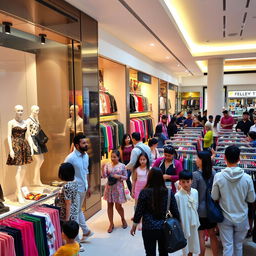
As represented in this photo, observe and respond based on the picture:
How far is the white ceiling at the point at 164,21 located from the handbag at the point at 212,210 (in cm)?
304

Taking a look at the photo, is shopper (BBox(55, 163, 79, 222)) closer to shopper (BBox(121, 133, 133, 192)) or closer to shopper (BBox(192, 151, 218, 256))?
shopper (BBox(192, 151, 218, 256))

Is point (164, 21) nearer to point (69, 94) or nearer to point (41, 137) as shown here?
point (69, 94)

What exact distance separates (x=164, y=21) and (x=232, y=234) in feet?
13.0

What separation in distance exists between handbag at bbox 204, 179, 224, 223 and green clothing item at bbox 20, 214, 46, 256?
1.73 meters

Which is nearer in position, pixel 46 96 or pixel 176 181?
pixel 176 181

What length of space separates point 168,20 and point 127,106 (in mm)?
2681

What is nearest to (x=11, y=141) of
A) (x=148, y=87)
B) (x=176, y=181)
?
(x=176, y=181)

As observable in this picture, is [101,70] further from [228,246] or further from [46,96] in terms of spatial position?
[228,246]

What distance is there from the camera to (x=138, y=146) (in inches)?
157

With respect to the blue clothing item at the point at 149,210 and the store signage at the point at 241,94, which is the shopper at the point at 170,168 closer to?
the blue clothing item at the point at 149,210

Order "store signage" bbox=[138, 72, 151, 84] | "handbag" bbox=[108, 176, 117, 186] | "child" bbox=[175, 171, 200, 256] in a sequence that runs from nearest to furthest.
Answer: "child" bbox=[175, 171, 200, 256] < "handbag" bbox=[108, 176, 117, 186] < "store signage" bbox=[138, 72, 151, 84]

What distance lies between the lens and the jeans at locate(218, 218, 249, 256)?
2783 millimetres

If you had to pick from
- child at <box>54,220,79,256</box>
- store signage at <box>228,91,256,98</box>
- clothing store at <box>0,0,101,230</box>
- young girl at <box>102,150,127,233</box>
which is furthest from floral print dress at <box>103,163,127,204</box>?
store signage at <box>228,91,256,98</box>

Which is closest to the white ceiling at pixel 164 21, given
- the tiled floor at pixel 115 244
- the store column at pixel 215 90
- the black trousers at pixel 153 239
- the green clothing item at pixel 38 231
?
the store column at pixel 215 90
